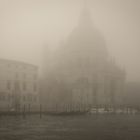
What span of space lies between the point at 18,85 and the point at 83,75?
51.5 ft

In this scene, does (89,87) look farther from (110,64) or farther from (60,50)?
(60,50)

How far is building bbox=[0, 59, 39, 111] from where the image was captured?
46.2 meters

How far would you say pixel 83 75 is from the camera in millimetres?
61656

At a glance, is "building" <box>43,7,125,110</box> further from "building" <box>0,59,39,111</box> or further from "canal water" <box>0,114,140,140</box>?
"canal water" <box>0,114,140,140</box>

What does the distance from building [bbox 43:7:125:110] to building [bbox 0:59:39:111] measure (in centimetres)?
306

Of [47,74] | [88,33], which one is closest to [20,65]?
[47,74]

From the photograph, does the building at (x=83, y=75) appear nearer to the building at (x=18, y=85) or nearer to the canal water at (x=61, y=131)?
the building at (x=18, y=85)

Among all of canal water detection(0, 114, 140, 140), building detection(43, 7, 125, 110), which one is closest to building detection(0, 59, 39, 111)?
building detection(43, 7, 125, 110)

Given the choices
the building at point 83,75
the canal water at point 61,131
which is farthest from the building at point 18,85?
the canal water at point 61,131

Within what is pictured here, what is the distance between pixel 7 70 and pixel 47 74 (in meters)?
15.7

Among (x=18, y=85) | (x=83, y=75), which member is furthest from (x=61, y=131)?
(x=83, y=75)

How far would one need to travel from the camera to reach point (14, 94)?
47.5m

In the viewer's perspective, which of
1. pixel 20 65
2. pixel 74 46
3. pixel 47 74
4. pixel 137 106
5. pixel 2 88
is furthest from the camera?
pixel 74 46

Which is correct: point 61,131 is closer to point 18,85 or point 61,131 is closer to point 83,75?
point 18,85
